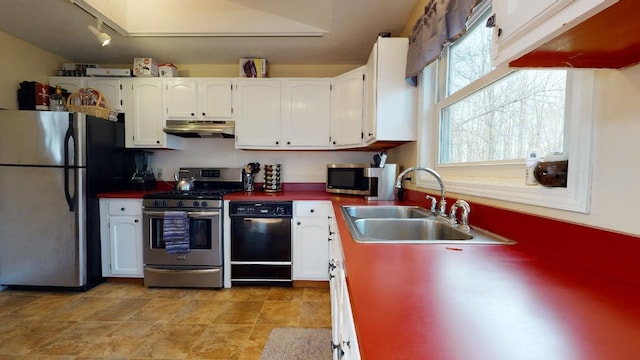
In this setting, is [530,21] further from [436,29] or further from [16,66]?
[16,66]

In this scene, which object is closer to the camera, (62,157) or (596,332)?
(596,332)

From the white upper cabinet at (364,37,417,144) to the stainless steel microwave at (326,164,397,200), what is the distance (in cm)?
34

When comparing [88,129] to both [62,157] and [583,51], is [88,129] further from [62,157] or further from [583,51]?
[583,51]

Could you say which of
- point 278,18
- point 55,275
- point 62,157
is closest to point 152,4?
point 278,18

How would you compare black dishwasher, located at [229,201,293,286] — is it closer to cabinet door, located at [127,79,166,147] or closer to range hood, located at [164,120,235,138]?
range hood, located at [164,120,235,138]

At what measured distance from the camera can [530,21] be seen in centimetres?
54

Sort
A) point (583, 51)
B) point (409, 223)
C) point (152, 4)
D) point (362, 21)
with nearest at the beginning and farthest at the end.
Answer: point (583, 51)
point (409, 223)
point (362, 21)
point (152, 4)

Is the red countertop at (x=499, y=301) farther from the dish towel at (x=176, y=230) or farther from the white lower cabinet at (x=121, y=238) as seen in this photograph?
the white lower cabinet at (x=121, y=238)

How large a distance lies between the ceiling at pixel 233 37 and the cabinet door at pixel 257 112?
0.34 meters

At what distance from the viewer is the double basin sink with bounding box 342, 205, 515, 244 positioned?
1090 millimetres

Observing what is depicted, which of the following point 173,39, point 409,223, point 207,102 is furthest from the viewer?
point 207,102

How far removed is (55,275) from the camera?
8.04 ft

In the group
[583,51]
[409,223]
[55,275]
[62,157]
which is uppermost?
[583,51]

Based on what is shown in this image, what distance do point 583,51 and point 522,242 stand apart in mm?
634
